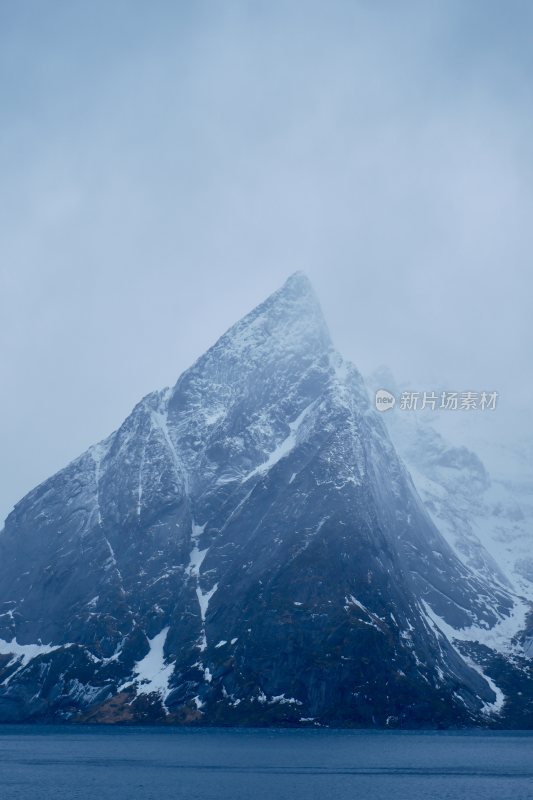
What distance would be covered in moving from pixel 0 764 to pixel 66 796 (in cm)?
4508

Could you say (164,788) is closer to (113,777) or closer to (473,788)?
(113,777)

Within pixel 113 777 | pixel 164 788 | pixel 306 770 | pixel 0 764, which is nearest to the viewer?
pixel 164 788

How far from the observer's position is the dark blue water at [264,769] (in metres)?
111

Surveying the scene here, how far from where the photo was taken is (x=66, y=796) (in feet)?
346

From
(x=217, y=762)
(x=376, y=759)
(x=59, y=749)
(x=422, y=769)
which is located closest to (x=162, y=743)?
(x=59, y=749)

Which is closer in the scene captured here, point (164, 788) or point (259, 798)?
point (259, 798)

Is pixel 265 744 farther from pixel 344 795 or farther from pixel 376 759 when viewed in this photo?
pixel 344 795

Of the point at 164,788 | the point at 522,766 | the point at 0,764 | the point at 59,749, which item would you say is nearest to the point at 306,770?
the point at 164,788

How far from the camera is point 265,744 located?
179625mm

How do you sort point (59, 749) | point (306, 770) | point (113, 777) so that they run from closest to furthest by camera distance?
point (113, 777)
point (306, 770)
point (59, 749)

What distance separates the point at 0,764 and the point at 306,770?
54293 millimetres

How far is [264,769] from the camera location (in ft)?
438

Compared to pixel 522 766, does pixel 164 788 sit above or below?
below

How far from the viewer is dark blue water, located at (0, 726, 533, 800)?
11056cm
